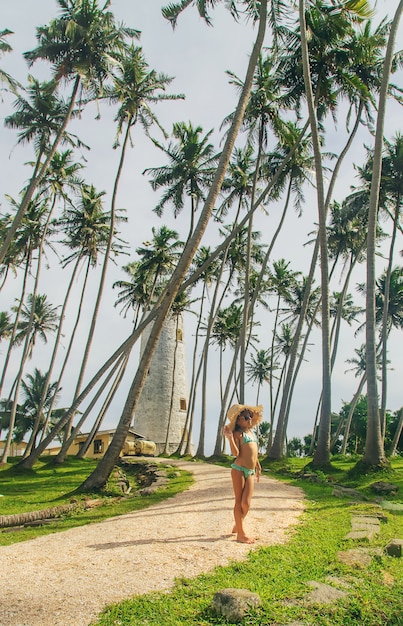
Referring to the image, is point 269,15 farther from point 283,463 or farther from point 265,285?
point 265,285

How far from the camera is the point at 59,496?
1330 centimetres

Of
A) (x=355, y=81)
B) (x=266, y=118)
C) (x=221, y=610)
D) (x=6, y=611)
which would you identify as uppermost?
(x=266, y=118)

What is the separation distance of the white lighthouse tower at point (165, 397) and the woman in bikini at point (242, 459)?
102 feet

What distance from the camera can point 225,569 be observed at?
17.0 ft

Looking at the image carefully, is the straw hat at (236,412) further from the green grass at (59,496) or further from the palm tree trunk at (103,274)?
the palm tree trunk at (103,274)

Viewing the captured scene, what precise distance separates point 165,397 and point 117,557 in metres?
34.0

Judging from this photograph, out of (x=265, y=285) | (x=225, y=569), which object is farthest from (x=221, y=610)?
(x=265, y=285)

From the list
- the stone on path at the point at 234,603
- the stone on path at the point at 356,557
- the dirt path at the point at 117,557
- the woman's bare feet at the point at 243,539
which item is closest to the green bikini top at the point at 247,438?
the woman's bare feet at the point at 243,539

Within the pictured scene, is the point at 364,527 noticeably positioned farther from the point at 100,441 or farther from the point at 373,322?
the point at 100,441

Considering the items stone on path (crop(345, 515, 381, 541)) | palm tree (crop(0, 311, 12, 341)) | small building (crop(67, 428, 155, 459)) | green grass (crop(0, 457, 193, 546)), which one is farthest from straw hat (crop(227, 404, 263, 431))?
palm tree (crop(0, 311, 12, 341))

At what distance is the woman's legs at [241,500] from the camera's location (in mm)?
6457

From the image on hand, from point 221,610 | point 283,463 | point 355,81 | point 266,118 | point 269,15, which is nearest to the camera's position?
point 221,610

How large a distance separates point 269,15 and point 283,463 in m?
17.5

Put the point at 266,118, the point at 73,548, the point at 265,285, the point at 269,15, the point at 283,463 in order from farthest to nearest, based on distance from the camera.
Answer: the point at 265,285 < the point at 266,118 < the point at 283,463 < the point at 269,15 < the point at 73,548
